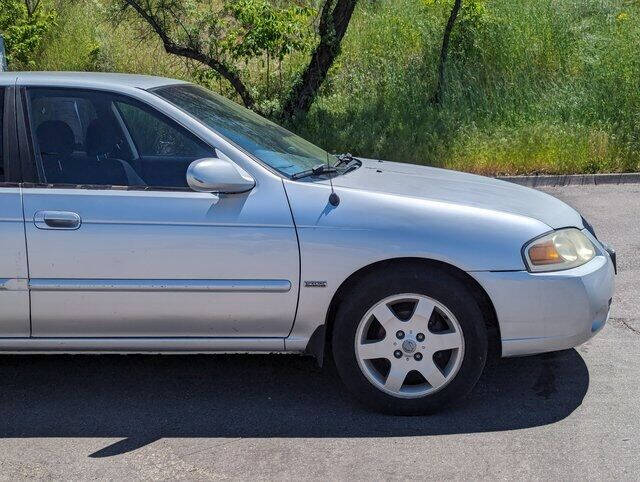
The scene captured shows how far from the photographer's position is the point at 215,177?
190 inches

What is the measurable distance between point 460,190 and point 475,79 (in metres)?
11.3

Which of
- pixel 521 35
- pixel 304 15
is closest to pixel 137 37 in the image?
pixel 304 15

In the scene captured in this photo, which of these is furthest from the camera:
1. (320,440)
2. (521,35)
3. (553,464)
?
(521,35)

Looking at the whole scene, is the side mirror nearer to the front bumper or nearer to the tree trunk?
the front bumper

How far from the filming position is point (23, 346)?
16.6 ft

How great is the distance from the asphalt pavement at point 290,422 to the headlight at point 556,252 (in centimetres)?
77

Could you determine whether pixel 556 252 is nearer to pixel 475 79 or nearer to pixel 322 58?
pixel 322 58

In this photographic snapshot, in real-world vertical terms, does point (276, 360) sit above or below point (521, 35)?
below

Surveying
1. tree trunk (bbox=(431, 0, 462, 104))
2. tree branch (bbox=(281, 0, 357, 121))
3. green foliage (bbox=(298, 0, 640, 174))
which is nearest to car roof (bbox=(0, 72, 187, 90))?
green foliage (bbox=(298, 0, 640, 174))

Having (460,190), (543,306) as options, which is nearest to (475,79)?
(460,190)

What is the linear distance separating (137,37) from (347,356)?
43.7ft

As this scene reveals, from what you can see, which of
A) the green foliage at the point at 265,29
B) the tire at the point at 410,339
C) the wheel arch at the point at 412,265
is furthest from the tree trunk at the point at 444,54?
the tire at the point at 410,339

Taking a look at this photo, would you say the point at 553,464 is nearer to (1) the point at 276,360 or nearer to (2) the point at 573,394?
(2) the point at 573,394

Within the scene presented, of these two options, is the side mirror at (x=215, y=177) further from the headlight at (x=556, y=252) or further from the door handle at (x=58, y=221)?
the headlight at (x=556, y=252)
